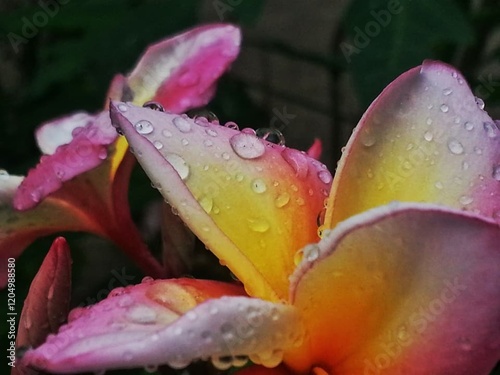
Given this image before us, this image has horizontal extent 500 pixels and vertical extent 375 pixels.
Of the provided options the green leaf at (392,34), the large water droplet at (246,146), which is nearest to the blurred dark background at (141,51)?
the green leaf at (392,34)

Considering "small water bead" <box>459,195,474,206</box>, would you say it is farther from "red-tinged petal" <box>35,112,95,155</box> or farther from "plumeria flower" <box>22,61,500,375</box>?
"red-tinged petal" <box>35,112,95,155</box>

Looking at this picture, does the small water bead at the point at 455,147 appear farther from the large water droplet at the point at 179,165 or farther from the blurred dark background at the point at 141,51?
the blurred dark background at the point at 141,51

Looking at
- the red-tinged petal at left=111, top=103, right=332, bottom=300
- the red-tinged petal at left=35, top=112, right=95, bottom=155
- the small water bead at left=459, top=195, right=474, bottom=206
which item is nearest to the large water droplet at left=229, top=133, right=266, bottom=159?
the red-tinged petal at left=111, top=103, right=332, bottom=300

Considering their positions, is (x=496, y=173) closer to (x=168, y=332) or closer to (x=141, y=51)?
(x=168, y=332)

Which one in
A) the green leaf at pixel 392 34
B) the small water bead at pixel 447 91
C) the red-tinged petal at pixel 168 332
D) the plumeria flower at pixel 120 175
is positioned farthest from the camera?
the green leaf at pixel 392 34

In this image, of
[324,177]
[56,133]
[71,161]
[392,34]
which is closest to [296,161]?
[324,177]

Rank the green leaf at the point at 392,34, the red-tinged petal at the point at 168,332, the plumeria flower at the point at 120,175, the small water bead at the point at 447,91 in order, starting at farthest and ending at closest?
the green leaf at the point at 392,34
the plumeria flower at the point at 120,175
the small water bead at the point at 447,91
the red-tinged petal at the point at 168,332
